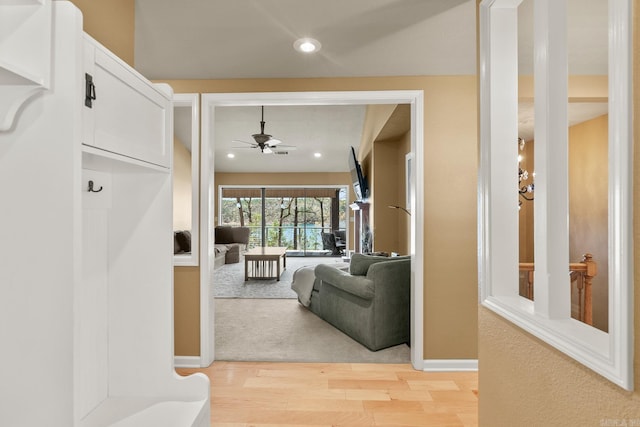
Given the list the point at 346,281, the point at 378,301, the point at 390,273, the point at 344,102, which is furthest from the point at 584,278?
the point at 344,102

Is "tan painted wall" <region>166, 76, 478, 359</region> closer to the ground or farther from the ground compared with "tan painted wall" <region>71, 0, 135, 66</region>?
closer to the ground

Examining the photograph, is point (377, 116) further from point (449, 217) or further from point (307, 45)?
point (307, 45)

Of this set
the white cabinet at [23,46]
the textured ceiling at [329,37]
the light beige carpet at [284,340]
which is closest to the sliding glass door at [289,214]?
the light beige carpet at [284,340]

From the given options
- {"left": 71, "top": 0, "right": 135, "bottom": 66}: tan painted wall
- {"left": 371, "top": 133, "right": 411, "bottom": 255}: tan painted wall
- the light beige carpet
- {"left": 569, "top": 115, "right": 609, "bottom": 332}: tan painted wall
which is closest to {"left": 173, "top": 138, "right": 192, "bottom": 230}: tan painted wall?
the light beige carpet

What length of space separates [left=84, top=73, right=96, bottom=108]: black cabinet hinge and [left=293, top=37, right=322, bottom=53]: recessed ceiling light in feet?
5.52

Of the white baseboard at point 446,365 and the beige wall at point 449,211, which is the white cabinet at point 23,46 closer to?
the beige wall at point 449,211

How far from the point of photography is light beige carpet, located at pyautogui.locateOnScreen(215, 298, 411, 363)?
2941mm

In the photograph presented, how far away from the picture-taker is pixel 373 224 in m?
5.96

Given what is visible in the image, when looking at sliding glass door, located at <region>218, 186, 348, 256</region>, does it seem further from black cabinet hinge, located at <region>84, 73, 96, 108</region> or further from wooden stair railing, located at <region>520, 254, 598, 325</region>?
black cabinet hinge, located at <region>84, 73, 96, 108</region>

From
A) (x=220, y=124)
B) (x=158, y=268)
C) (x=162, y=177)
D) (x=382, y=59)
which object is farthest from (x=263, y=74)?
(x=220, y=124)

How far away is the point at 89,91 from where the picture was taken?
3.04 feet

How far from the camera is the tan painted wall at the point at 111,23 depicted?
1.38 m

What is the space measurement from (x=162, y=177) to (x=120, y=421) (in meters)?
0.92

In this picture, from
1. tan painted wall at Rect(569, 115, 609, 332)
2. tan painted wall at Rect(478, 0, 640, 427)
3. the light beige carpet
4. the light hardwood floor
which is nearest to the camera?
tan painted wall at Rect(478, 0, 640, 427)
